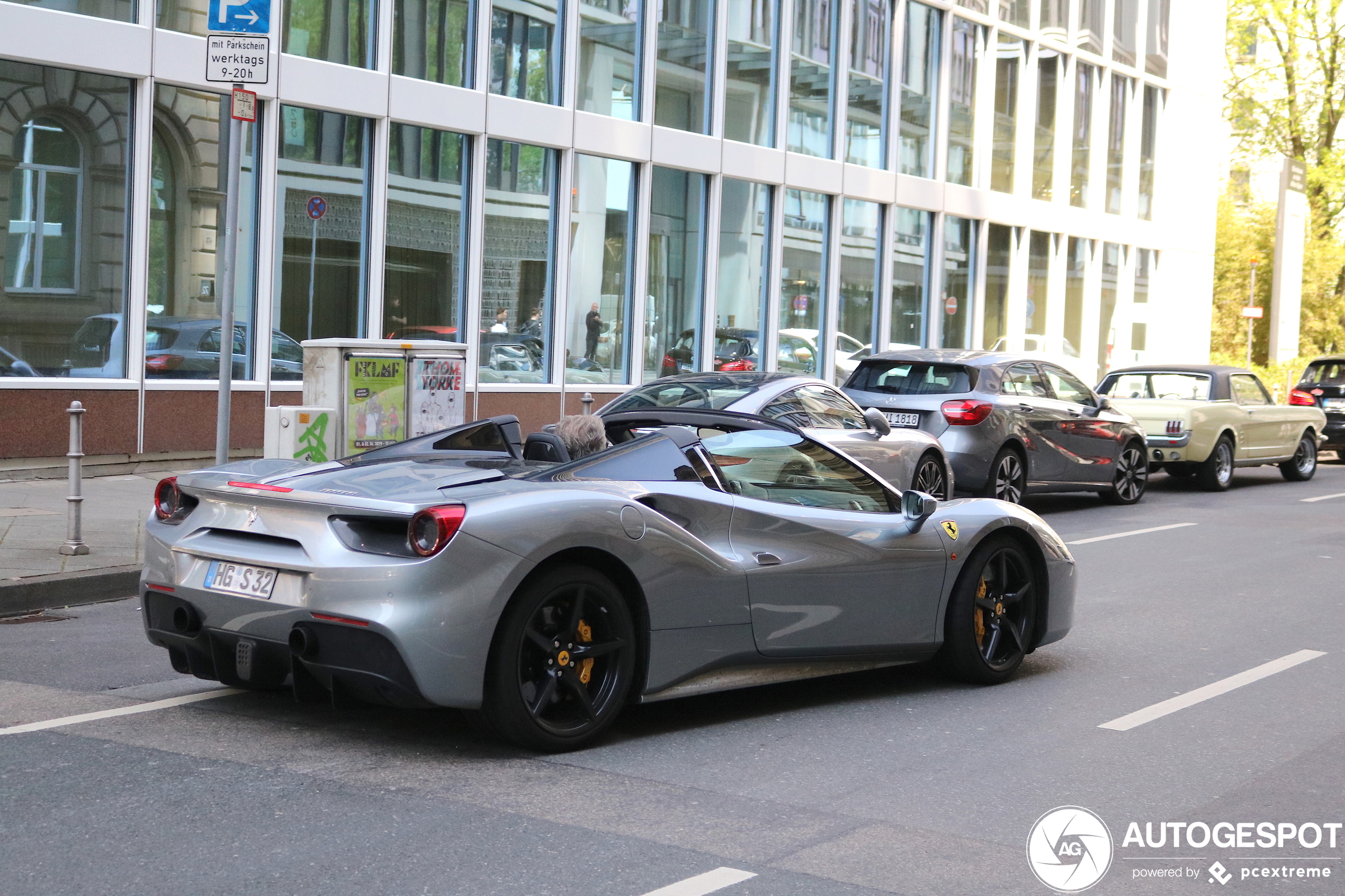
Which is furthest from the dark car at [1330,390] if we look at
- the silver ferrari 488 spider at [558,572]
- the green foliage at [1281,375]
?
the silver ferrari 488 spider at [558,572]

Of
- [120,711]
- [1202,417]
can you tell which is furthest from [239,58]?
[1202,417]

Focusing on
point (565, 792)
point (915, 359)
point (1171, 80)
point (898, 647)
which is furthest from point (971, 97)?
point (565, 792)

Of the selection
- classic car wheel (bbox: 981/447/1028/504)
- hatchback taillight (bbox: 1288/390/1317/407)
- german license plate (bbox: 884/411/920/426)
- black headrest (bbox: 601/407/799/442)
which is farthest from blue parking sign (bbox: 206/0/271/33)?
hatchback taillight (bbox: 1288/390/1317/407)

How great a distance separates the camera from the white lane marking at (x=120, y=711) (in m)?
5.52

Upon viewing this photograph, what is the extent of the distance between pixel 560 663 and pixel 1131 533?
9.41 meters

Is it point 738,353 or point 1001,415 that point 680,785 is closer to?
point 1001,415

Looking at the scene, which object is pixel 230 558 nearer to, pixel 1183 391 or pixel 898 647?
pixel 898 647

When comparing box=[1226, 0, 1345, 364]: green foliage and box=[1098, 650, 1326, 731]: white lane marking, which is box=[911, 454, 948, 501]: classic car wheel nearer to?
box=[1098, 650, 1326, 731]: white lane marking

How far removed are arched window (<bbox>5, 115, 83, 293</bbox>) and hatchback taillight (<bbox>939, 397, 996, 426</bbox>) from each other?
28.8 ft

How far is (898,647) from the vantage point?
6555mm

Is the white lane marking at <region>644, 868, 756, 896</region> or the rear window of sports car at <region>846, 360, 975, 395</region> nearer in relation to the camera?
the white lane marking at <region>644, 868, 756, 896</region>

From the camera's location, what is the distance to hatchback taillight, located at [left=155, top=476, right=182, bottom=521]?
18.7ft

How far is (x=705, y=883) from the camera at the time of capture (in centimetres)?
404

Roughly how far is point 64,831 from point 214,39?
6.54m
